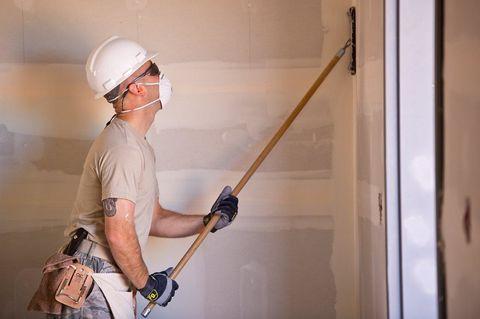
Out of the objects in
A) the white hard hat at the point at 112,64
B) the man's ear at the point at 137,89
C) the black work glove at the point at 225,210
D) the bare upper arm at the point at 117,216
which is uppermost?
the white hard hat at the point at 112,64

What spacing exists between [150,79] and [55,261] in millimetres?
826

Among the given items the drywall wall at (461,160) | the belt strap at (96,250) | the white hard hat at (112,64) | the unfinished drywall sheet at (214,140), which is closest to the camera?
the drywall wall at (461,160)

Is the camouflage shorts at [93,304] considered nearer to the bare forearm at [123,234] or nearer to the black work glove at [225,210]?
the bare forearm at [123,234]

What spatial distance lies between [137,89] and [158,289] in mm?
806

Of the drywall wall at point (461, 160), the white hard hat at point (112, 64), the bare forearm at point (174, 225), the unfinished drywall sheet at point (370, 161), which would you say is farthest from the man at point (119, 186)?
the drywall wall at point (461, 160)

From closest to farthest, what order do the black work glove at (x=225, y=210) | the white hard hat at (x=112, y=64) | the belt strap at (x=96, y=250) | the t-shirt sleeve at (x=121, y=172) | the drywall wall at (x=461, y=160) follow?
1. the drywall wall at (x=461, y=160)
2. the t-shirt sleeve at (x=121, y=172)
3. the belt strap at (x=96, y=250)
4. the white hard hat at (x=112, y=64)
5. the black work glove at (x=225, y=210)

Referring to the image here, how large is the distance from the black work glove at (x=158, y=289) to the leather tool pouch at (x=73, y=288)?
217 millimetres

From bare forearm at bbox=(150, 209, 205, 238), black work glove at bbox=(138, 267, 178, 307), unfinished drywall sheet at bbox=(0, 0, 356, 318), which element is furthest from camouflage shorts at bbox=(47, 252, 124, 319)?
unfinished drywall sheet at bbox=(0, 0, 356, 318)

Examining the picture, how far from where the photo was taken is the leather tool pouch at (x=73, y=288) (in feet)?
8.90

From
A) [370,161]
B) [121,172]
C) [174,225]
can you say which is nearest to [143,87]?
[121,172]

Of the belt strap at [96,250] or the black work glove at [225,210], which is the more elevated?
the black work glove at [225,210]

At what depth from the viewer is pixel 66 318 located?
2754 mm

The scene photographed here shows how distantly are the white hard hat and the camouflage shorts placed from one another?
0.68 m

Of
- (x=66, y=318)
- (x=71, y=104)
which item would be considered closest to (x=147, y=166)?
(x=66, y=318)
